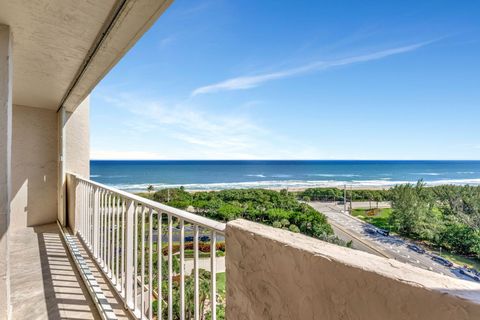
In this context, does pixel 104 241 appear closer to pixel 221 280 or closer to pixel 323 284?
pixel 221 280

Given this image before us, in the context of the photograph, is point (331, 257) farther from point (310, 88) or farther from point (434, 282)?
point (310, 88)

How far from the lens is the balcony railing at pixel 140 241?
3.92 feet

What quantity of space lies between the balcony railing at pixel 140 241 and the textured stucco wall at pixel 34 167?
50.1 inches

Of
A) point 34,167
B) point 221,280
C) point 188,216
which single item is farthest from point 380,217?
point 34,167

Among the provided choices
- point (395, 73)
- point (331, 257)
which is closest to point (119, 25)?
point (331, 257)

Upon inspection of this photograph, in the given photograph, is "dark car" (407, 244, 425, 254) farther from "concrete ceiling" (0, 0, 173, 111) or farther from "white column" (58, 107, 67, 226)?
"white column" (58, 107, 67, 226)

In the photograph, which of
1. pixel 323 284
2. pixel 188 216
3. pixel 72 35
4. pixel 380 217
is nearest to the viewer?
pixel 323 284

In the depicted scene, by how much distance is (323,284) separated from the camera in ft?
2.04

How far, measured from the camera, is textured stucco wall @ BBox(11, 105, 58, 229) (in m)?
4.19

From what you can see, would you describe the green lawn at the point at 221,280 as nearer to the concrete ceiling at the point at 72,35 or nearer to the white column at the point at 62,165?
the concrete ceiling at the point at 72,35

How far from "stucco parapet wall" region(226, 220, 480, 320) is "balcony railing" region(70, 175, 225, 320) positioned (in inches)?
8.8

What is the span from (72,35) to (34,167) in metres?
3.24

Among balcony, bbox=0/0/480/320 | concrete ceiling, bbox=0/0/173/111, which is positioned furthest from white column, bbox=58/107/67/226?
concrete ceiling, bbox=0/0/173/111

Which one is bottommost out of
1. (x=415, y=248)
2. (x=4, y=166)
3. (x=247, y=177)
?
(x=247, y=177)
